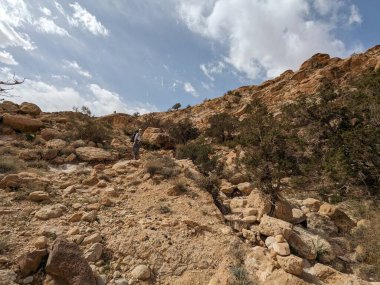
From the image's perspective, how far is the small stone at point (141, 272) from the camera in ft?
15.3

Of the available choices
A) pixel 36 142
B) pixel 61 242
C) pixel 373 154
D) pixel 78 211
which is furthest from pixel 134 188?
pixel 373 154

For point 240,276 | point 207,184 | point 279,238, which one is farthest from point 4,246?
point 207,184

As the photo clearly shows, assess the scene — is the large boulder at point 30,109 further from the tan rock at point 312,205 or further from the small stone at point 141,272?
the tan rock at point 312,205

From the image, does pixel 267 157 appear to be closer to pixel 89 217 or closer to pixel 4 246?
pixel 89 217

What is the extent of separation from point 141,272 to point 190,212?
91.9 inches

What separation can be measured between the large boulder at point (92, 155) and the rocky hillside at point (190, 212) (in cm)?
4

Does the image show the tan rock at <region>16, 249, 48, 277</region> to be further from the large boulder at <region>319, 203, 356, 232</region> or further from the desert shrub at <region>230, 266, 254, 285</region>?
the large boulder at <region>319, 203, 356, 232</region>

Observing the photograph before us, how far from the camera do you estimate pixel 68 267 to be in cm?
412

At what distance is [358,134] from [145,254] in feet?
30.9

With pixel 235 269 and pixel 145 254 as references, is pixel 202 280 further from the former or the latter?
pixel 145 254

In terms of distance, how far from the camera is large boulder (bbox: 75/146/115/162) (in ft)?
34.2

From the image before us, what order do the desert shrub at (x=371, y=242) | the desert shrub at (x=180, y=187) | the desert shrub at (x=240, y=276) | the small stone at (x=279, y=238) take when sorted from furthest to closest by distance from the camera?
the desert shrub at (x=180, y=187), the small stone at (x=279, y=238), the desert shrub at (x=371, y=242), the desert shrub at (x=240, y=276)

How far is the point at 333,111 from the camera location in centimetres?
1448

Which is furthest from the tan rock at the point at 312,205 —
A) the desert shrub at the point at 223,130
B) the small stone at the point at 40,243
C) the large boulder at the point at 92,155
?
the desert shrub at the point at 223,130
